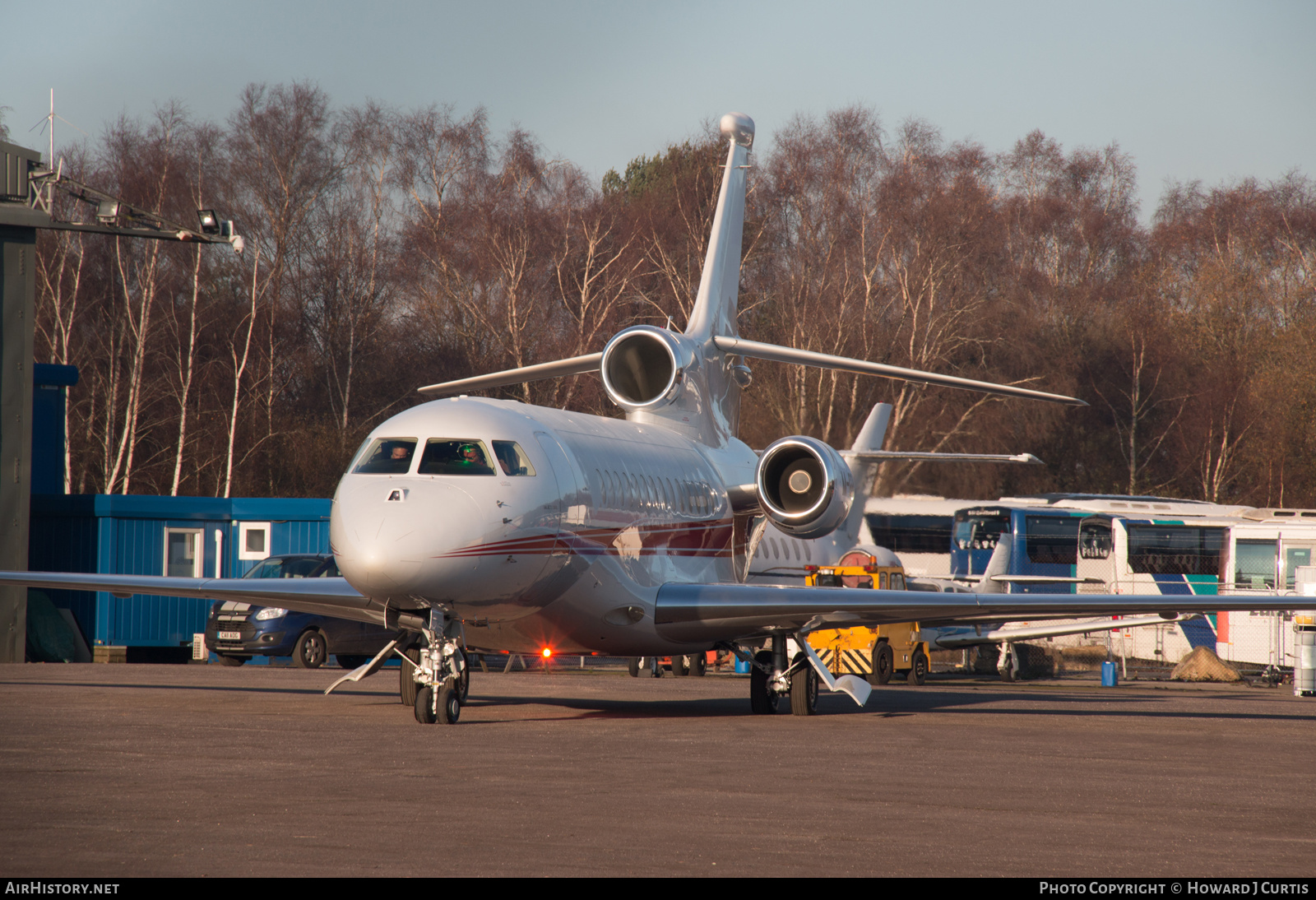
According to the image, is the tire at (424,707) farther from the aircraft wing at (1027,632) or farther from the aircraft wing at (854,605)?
the aircraft wing at (1027,632)

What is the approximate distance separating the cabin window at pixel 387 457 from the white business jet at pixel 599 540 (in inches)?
0.9

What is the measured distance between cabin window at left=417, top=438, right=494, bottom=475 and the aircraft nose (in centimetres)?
31

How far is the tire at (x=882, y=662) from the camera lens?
73.8 feet

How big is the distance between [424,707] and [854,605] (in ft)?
14.6

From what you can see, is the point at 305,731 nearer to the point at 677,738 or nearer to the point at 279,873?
the point at 677,738

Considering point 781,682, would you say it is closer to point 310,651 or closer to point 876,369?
point 876,369

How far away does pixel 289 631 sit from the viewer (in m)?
23.8

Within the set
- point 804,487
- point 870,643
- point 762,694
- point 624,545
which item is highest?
point 804,487

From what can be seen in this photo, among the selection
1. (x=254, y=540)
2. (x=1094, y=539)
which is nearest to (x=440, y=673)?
(x=254, y=540)

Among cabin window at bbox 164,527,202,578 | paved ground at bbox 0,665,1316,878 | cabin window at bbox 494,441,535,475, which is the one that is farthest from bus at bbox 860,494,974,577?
cabin window at bbox 494,441,535,475

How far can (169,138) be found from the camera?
142 feet

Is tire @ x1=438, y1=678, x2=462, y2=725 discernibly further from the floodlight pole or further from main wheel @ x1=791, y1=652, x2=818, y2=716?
the floodlight pole

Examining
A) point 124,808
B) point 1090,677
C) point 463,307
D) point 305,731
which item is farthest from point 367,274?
point 124,808

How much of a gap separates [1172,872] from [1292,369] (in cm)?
4538
